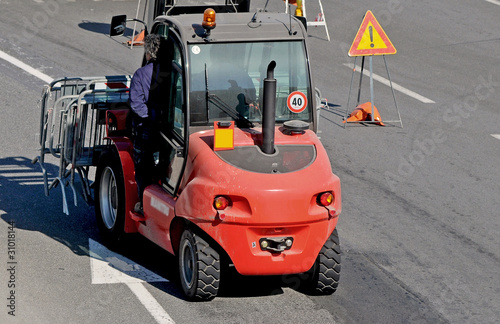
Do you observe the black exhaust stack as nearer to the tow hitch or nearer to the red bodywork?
the red bodywork

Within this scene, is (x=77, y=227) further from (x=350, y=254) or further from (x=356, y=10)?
(x=356, y=10)

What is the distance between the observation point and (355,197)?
482 inches

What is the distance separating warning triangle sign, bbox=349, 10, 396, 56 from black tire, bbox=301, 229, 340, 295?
23.5 ft

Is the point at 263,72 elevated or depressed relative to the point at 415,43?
elevated

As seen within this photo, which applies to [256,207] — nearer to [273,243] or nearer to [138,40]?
[273,243]

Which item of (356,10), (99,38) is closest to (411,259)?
(99,38)

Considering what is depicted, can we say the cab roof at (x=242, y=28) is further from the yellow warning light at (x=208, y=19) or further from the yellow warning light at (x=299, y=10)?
the yellow warning light at (x=299, y=10)

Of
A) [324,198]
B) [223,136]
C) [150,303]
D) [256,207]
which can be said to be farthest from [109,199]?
[324,198]

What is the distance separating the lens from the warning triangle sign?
1547cm

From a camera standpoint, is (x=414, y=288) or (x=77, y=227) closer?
(x=414, y=288)

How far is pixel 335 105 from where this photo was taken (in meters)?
16.9

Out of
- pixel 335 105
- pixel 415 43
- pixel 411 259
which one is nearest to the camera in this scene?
pixel 411 259

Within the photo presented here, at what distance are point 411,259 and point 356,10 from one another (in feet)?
46.5

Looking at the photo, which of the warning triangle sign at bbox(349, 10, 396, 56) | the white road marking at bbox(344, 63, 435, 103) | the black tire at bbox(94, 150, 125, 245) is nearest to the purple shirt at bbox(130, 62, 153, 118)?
the black tire at bbox(94, 150, 125, 245)
